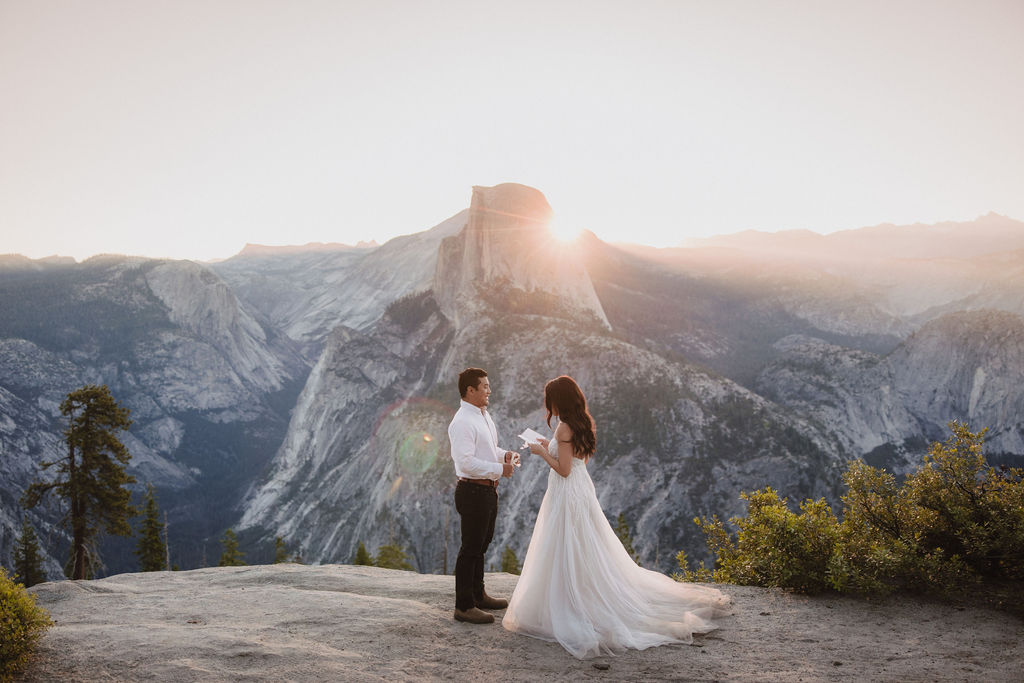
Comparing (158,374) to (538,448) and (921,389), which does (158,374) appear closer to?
(921,389)

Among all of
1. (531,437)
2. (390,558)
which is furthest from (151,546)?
(531,437)

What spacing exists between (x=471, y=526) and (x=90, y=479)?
27506mm

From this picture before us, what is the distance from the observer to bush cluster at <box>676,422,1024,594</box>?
873 centimetres

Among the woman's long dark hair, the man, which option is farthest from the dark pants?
the woman's long dark hair

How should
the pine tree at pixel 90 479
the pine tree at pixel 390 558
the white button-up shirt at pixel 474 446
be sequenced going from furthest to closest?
the pine tree at pixel 390 558 → the pine tree at pixel 90 479 → the white button-up shirt at pixel 474 446

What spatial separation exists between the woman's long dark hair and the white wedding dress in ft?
1.41

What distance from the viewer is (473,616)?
8344 millimetres

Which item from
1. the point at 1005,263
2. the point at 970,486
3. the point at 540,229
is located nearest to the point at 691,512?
the point at 970,486

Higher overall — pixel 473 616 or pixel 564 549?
pixel 564 549

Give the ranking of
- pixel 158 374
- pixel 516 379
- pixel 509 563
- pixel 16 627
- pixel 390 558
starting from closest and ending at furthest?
1. pixel 16 627
2. pixel 509 563
3. pixel 390 558
4. pixel 516 379
5. pixel 158 374

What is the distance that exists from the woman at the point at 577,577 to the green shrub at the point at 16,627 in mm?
5616

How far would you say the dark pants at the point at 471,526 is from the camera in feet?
26.3

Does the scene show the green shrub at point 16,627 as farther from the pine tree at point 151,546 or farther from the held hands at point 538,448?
the pine tree at point 151,546

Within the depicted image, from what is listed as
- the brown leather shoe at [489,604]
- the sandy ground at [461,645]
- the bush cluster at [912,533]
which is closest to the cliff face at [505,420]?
the bush cluster at [912,533]
